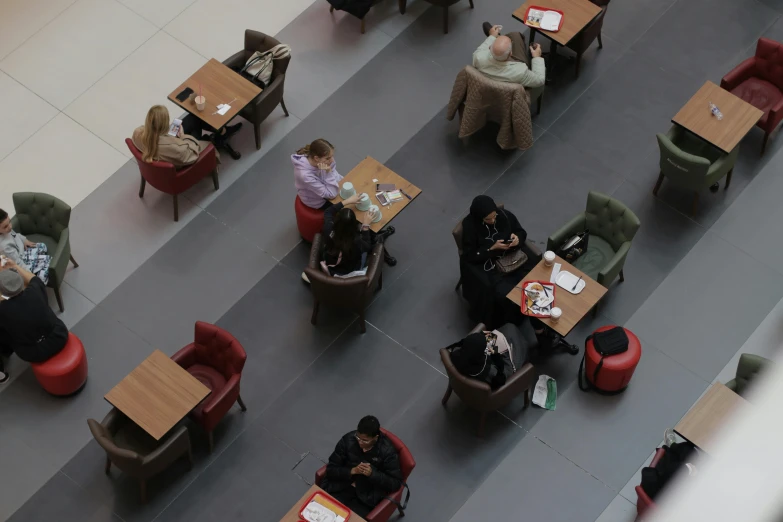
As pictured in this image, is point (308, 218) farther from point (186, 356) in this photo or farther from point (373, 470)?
point (373, 470)

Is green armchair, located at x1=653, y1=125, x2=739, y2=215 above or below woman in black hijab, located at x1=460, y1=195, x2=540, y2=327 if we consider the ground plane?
above

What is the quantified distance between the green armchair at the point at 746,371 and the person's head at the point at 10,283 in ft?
18.5

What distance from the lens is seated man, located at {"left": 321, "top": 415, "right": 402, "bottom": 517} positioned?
628 cm

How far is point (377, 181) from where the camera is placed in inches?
316

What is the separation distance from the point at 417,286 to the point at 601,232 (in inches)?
68.7

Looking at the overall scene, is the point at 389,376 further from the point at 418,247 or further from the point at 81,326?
the point at 81,326

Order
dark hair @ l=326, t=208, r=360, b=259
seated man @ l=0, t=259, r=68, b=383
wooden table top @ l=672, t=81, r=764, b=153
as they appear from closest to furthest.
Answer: seated man @ l=0, t=259, r=68, b=383 → dark hair @ l=326, t=208, r=360, b=259 → wooden table top @ l=672, t=81, r=764, b=153

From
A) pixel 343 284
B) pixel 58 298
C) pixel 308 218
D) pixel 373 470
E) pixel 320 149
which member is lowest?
pixel 58 298

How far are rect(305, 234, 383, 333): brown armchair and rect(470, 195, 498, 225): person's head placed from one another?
873mm

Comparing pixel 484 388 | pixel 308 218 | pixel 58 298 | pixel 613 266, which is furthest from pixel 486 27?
pixel 58 298

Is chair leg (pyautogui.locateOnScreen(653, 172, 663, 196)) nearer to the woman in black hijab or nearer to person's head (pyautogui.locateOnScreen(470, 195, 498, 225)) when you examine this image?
the woman in black hijab

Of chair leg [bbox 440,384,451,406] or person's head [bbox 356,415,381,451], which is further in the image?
chair leg [bbox 440,384,451,406]

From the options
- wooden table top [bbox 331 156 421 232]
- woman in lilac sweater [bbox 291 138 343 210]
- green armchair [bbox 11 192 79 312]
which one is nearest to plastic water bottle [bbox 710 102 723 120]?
wooden table top [bbox 331 156 421 232]

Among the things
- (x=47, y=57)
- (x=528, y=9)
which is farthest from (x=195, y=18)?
(x=528, y=9)
